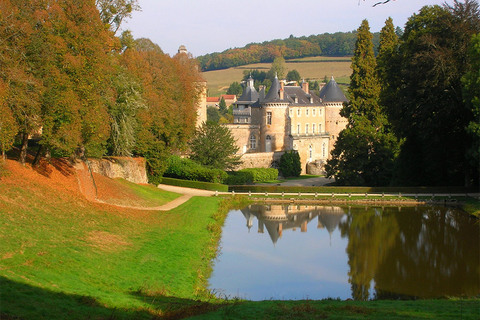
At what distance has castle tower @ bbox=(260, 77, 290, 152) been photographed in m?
54.0

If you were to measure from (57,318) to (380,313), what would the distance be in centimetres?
593

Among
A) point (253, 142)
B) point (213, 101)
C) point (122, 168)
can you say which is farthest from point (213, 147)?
point (213, 101)

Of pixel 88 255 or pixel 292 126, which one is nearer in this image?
pixel 88 255

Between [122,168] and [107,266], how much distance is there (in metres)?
17.3

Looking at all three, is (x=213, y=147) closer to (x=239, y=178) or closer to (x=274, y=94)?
(x=239, y=178)

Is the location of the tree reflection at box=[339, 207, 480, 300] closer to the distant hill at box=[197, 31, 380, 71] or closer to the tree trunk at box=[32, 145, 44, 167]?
the tree trunk at box=[32, 145, 44, 167]

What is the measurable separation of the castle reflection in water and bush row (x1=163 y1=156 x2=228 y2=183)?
6494mm

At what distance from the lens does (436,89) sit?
3059 centimetres

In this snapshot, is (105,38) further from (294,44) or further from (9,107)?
(294,44)

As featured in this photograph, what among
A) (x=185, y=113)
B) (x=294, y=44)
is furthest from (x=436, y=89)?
(x=294, y=44)

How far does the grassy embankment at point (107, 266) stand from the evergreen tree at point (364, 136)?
16.8 meters

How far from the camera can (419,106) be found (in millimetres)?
32156

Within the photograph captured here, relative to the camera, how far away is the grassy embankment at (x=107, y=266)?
1047cm

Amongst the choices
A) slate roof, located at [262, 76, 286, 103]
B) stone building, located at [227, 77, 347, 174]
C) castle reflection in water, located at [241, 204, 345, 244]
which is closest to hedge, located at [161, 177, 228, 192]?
castle reflection in water, located at [241, 204, 345, 244]
